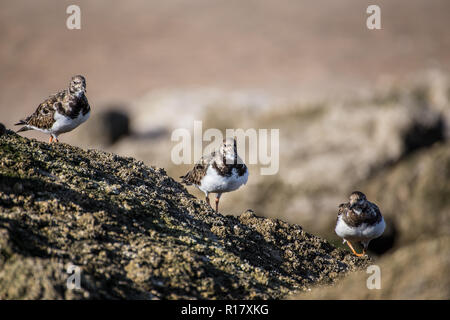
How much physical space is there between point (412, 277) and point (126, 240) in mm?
3902

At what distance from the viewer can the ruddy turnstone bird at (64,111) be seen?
11.7m

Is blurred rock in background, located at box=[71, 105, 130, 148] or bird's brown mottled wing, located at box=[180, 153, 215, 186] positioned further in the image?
blurred rock in background, located at box=[71, 105, 130, 148]

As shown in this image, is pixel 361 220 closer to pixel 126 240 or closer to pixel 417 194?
pixel 126 240

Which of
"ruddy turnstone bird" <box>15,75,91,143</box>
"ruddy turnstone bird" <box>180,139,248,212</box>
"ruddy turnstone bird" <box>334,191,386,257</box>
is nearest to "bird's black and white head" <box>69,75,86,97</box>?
"ruddy turnstone bird" <box>15,75,91,143</box>

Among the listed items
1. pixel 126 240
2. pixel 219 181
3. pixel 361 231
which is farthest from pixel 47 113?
pixel 361 231

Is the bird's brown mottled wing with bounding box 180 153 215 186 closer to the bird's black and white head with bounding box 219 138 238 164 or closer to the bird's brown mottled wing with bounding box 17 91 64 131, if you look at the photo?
the bird's black and white head with bounding box 219 138 238 164

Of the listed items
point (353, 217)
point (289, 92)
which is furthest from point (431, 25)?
point (353, 217)

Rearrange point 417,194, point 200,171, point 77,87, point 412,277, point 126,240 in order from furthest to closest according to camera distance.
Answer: point 417,194, point 200,171, point 77,87, point 126,240, point 412,277

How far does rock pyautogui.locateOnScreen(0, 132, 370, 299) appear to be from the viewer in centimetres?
661

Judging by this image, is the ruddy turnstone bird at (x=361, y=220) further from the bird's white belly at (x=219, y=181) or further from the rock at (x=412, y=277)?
the rock at (x=412, y=277)

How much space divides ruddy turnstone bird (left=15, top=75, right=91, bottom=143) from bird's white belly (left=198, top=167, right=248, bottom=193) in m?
3.13

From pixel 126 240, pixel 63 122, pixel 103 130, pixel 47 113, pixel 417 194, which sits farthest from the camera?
pixel 103 130

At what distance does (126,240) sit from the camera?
7672 millimetres
